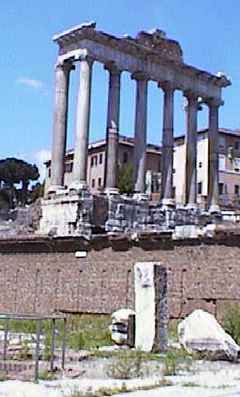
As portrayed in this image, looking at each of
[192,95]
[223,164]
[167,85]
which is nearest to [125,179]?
[223,164]

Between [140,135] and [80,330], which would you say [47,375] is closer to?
[80,330]

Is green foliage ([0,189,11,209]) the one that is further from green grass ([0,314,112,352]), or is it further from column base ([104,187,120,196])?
green grass ([0,314,112,352])

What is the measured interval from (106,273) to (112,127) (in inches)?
670

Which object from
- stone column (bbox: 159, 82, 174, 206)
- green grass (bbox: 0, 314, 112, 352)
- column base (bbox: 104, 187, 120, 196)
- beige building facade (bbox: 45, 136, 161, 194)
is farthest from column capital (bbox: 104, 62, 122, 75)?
beige building facade (bbox: 45, 136, 161, 194)

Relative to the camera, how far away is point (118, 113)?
39.0 m

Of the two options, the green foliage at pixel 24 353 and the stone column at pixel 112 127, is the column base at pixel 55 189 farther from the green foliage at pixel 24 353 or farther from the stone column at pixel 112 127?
the green foliage at pixel 24 353

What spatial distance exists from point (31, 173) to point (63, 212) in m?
51.5

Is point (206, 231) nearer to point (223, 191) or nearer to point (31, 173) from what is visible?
point (223, 191)

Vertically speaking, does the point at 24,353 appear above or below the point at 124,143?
below

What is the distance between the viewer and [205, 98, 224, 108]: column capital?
4449 cm

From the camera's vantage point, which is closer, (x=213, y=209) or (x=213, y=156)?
(x=213, y=209)

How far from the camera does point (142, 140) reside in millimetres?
39906

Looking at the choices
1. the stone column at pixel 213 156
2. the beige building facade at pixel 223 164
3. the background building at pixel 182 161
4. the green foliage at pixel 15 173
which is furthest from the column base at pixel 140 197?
the green foliage at pixel 15 173

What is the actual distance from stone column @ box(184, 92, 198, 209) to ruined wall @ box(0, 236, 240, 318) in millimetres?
17793
